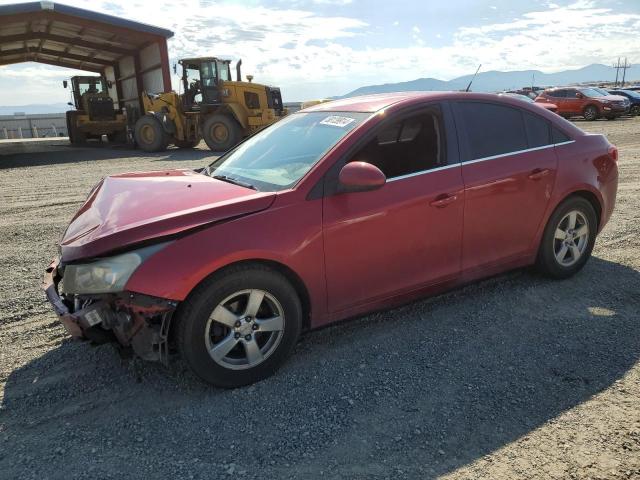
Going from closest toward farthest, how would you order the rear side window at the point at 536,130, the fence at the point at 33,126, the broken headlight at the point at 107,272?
the broken headlight at the point at 107,272 → the rear side window at the point at 536,130 → the fence at the point at 33,126

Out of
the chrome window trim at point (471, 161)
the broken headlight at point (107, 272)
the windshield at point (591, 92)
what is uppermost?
the windshield at point (591, 92)

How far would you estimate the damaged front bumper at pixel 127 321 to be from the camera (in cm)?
264

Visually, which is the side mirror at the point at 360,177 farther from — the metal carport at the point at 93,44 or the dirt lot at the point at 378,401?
the metal carport at the point at 93,44

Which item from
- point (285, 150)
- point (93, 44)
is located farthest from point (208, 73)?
point (285, 150)

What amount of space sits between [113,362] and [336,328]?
1554 millimetres

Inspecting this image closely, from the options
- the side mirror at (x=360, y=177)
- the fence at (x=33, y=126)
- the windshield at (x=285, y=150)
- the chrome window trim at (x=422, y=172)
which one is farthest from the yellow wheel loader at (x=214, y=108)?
the fence at (x=33, y=126)

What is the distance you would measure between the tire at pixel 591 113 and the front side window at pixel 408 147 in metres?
25.6

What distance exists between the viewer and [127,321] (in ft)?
8.85

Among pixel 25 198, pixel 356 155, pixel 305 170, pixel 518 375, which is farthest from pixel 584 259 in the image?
pixel 25 198

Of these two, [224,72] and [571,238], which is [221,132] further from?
[571,238]

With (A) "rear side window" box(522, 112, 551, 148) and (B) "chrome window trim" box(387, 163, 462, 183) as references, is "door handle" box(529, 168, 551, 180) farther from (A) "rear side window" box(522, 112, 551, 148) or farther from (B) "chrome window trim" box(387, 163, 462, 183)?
(B) "chrome window trim" box(387, 163, 462, 183)

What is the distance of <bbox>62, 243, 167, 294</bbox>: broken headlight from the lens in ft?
8.59

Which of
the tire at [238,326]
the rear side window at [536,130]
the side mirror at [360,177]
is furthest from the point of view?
the rear side window at [536,130]

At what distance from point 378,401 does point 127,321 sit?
1.46m
